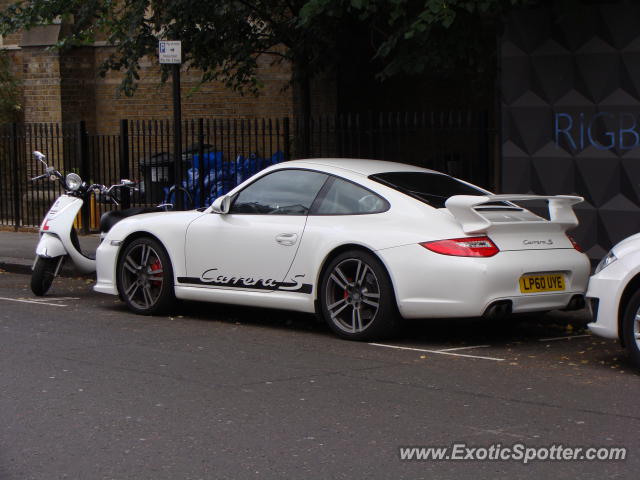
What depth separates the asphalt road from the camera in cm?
512

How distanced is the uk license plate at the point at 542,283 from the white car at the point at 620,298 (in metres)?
0.69

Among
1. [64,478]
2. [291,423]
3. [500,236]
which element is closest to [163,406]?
[291,423]

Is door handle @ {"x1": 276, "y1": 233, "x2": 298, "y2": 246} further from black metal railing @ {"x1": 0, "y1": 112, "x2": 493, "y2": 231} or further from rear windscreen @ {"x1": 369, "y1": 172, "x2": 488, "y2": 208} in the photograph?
black metal railing @ {"x1": 0, "y1": 112, "x2": 493, "y2": 231}

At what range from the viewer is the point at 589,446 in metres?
5.37

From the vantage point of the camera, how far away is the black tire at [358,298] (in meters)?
8.23

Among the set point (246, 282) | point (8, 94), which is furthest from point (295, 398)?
point (8, 94)

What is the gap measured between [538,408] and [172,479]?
2334 mm

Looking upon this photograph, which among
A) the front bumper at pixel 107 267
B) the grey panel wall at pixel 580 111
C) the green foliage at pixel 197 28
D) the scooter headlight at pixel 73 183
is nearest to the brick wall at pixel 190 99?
the green foliage at pixel 197 28

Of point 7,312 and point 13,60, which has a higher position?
point 13,60

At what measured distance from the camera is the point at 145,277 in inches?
392

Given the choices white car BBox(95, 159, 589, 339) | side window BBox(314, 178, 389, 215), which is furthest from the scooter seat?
side window BBox(314, 178, 389, 215)

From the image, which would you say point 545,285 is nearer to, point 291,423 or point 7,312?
point 291,423

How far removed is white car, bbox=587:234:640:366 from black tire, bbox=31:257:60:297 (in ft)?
20.0

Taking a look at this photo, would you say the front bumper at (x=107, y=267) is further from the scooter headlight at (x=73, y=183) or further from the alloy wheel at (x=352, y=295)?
the alloy wheel at (x=352, y=295)
